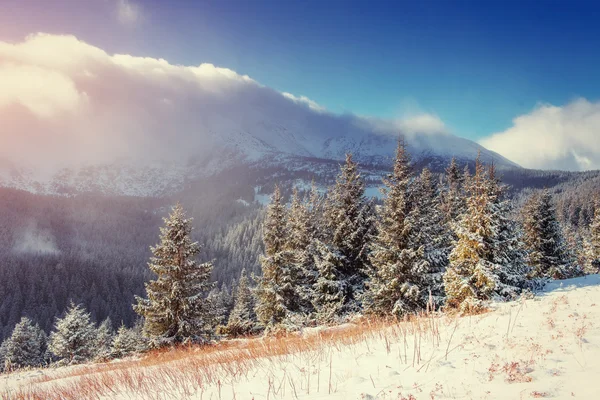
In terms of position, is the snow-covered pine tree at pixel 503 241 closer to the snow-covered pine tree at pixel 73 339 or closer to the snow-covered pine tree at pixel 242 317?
the snow-covered pine tree at pixel 242 317

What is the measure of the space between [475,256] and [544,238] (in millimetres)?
21110

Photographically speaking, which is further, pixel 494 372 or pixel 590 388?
pixel 494 372

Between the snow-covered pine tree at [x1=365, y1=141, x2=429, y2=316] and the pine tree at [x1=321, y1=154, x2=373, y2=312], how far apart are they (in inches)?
69.8

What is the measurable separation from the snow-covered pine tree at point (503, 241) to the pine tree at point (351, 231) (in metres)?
7.27

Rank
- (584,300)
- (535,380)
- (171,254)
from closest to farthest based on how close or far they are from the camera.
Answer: (535,380), (584,300), (171,254)

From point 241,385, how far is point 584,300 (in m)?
10.0

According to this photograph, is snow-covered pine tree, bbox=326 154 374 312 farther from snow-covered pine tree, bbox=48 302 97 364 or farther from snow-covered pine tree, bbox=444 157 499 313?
snow-covered pine tree, bbox=48 302 97 364

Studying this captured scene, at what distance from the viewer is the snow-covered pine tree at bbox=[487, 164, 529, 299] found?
16000 mm

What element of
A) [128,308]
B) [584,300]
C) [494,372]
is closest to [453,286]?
[584,300]

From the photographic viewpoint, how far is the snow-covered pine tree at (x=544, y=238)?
1182 inches

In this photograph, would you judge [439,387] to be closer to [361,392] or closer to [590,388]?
[361,392]

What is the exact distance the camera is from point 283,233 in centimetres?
2530

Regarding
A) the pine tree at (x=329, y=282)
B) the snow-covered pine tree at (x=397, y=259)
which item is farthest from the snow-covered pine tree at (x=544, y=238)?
the pine tree at (x=329, y=282)

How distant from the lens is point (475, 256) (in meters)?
16.1
